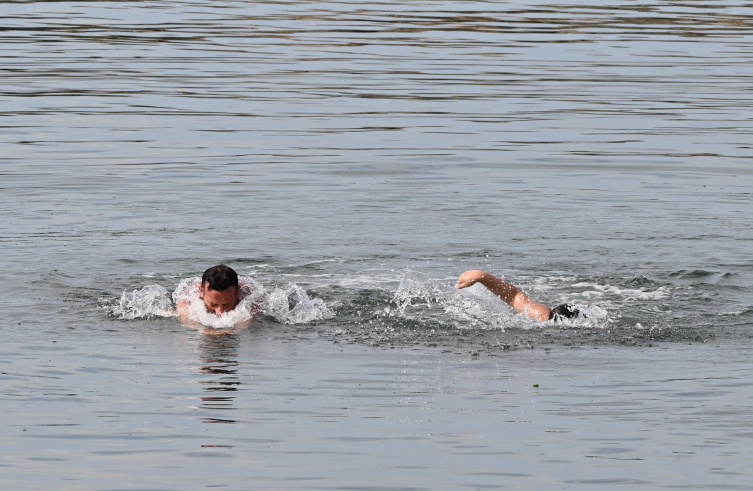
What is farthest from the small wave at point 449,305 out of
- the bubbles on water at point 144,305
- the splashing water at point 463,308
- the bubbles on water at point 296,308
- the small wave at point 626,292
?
the bubbles on water at point 144,305

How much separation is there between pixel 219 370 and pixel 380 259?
4.24m

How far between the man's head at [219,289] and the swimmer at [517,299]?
2.24 m

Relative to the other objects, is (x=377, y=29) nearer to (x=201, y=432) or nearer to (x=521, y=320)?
(x=521, y=320)

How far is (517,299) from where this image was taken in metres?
12.7

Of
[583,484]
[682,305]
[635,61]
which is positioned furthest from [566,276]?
[635,61]

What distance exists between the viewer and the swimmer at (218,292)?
497 inches

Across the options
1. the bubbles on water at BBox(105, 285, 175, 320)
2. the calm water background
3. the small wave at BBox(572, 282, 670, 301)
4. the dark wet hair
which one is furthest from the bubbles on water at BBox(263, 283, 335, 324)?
the small wave at BBox(572, 282, 670, 301)

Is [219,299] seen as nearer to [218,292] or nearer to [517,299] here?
[218,292]

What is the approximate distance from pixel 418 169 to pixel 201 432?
11.5 m

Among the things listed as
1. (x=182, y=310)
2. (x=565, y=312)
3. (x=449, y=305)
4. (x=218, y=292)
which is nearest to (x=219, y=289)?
(x=218, y=292)

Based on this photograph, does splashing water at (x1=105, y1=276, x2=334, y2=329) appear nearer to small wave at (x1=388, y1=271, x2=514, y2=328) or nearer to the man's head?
the man's head

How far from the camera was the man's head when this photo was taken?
1262 cm

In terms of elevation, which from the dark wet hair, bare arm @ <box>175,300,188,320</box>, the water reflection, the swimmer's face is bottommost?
the water reflection

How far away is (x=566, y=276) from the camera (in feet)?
47.1
